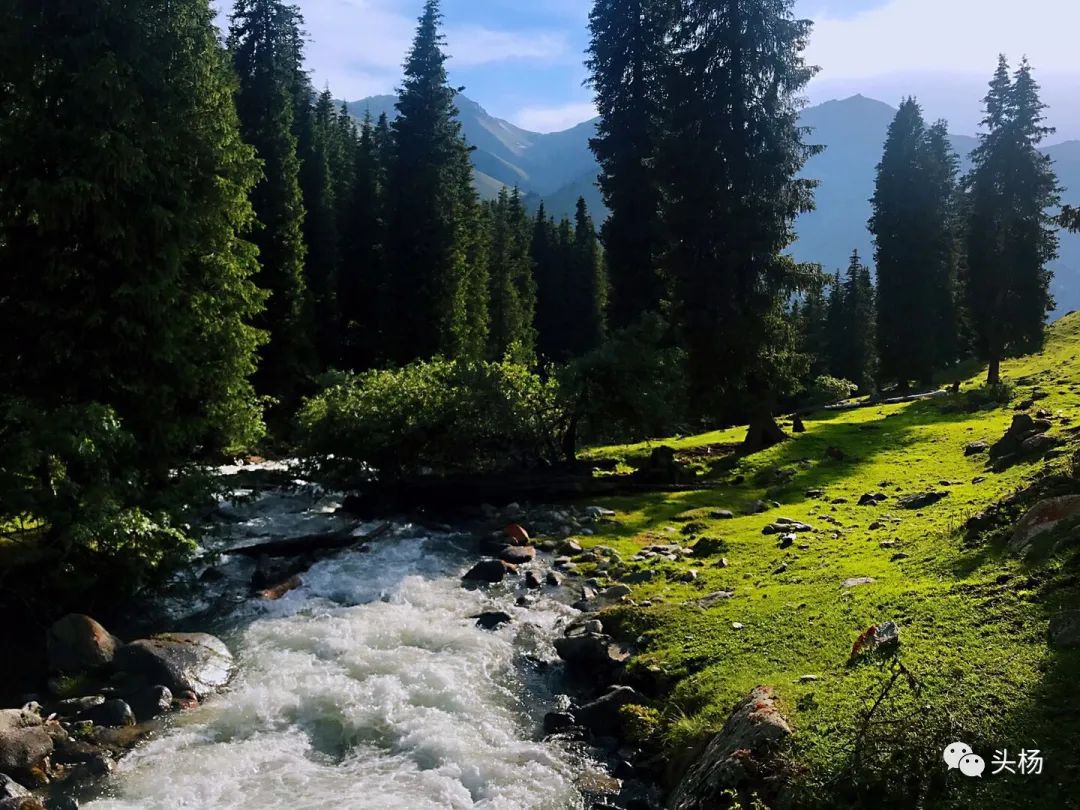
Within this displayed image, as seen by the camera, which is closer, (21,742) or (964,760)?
(964,760)

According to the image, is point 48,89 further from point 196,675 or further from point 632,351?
point 632,351

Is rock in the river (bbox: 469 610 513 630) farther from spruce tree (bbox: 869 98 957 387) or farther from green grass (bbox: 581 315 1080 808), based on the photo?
spruce tree (bbox: 869 98 957 387)

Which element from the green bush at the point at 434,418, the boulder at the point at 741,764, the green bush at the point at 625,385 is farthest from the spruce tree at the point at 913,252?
the boulder at the point at 741,764

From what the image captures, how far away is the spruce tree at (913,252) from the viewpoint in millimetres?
45406

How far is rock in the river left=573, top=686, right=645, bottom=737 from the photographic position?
947 cm

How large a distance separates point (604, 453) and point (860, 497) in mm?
11398

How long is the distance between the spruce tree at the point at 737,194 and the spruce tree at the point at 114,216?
56.3 feet

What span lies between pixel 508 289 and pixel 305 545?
42.4m

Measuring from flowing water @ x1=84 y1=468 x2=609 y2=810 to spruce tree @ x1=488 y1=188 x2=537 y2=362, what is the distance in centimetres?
3653

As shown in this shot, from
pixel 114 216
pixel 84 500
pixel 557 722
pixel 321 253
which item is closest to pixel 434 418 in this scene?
pixel 114 216

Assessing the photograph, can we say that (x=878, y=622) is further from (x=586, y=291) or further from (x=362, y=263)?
(x=586, y=291)

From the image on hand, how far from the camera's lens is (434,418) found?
Answer: 2103cm

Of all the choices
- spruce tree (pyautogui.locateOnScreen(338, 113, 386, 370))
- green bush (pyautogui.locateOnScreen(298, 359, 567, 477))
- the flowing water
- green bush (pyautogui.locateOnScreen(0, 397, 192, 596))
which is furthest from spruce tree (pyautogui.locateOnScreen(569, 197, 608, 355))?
green bush (pyautogui.locateOnScreen(0, 397, 192, 596))

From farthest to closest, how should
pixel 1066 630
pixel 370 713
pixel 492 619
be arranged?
pixel 492 619
pixel 370 713
pixel 1066 630
